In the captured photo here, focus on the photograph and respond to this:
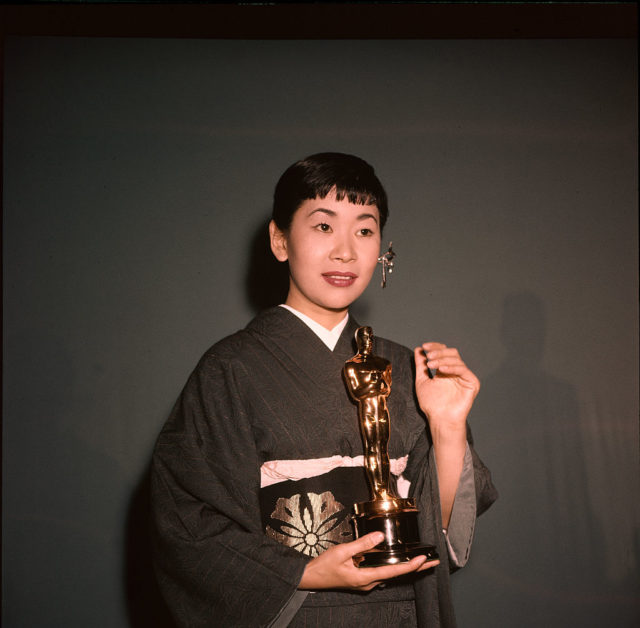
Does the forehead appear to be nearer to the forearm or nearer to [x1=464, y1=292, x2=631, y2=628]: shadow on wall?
the forearm

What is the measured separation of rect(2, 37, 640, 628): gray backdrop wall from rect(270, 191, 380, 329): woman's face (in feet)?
2.57

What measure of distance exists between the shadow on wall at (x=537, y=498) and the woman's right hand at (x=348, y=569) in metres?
1.18

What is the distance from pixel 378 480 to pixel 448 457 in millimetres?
244

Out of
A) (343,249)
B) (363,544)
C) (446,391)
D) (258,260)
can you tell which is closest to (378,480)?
(363,544)

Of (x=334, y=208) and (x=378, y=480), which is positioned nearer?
(x=378, y=480)

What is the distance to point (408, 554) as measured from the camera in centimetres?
124

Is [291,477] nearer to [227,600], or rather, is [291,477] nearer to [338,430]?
[338,430]

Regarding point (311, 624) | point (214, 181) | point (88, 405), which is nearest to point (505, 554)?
point (311, 624)

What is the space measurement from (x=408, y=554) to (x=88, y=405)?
4.61 feet

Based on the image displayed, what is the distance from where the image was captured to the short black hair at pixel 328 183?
60.9 inches

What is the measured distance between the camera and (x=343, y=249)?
1527 millimetres

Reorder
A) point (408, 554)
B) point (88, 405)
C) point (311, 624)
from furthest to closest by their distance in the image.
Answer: point (88, 405), point (311, 624), point (408, 554)

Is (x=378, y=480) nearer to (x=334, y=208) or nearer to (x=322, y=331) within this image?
(x=322, y=331)

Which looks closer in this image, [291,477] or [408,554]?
[408,554]
